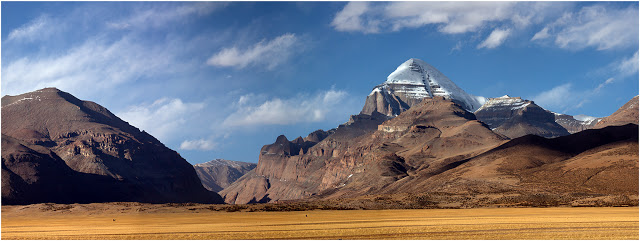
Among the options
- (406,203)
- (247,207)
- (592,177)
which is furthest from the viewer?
(592,177)

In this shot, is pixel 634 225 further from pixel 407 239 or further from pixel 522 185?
pixel 522 185

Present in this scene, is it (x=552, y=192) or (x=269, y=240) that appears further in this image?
(x=552, y=192)

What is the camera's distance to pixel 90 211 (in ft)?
518

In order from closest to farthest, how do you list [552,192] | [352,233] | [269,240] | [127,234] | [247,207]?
1. [269,240]
2. [352,233]
3. [127,234]
4. [247,207]
5. [552,192]

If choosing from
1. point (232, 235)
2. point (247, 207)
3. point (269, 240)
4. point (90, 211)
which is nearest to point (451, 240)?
point (269, 240)

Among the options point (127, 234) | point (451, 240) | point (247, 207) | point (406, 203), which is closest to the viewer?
point (451, 240)

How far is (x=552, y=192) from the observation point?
175m

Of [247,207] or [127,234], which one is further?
[247,207]

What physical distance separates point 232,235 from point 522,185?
15264cm

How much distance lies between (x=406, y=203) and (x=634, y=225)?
10180cm

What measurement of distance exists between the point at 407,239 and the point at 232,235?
18739 millimetres

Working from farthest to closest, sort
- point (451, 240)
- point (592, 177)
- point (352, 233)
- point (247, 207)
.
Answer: point (592, 177) → point (247, 207) → point (352, 233) → point (451, 240)

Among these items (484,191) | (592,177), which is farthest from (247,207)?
(592,177)

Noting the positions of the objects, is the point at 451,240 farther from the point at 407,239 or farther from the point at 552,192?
the point at 552,192
